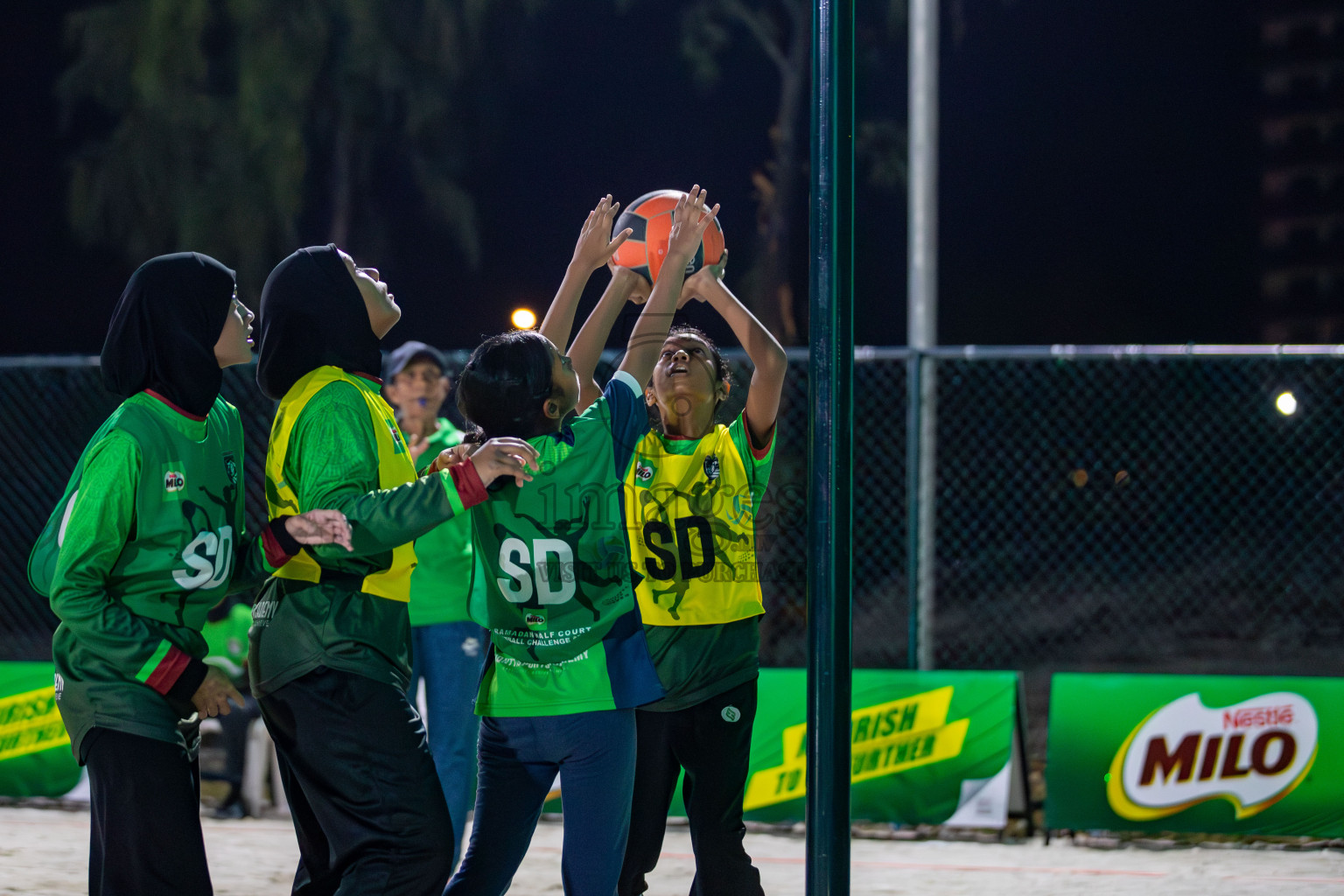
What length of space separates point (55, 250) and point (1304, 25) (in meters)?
20.3

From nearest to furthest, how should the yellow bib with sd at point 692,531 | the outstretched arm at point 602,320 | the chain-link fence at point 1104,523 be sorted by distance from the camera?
the outstretched arm at point 602,320
the yellow bib with sd at point 692,531
the chain-link fence at point 1104,523

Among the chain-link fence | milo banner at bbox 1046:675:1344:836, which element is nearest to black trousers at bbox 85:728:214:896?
milo banner at bbox 1046:675:1344:836

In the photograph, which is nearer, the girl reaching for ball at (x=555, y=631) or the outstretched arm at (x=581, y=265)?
the girl reaching for ball at (x=555, y=631)

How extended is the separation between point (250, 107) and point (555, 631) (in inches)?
656

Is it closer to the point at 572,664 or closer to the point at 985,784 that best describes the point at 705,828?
the point at 572,664

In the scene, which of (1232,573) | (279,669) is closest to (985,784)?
(279,669)

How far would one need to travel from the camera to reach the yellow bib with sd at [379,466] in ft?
10.2

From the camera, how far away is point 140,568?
3074mm

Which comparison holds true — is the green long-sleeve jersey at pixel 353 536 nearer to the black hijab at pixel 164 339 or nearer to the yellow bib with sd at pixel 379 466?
the yellow bib with sd at pixel 379 466

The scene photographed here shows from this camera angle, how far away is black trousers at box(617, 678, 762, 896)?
3.80 m

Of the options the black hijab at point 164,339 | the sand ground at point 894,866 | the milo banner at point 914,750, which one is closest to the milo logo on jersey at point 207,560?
the black hijab at point 164,339

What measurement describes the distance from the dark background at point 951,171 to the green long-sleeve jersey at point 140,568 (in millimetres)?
15823

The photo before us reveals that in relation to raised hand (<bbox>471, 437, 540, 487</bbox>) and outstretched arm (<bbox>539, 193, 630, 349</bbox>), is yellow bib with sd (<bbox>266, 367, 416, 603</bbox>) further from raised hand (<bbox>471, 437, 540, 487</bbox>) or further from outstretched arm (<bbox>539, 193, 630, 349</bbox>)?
outstretched arm (<bbox>539, 193, 630, 349</bbox>)

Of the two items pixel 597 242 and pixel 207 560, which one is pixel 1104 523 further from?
pixel 207 560
